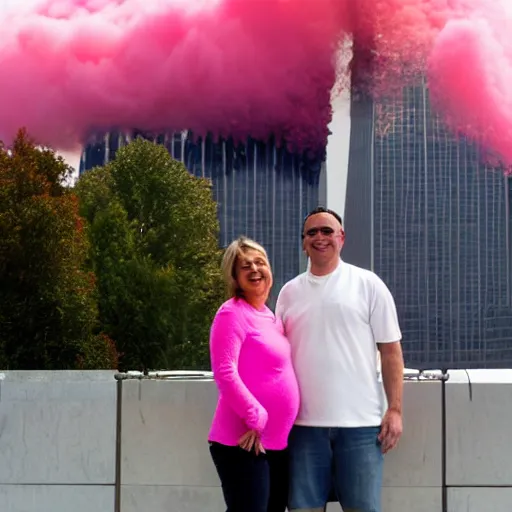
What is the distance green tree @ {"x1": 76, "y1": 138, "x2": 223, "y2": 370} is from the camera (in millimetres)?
18547

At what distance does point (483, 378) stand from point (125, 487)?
41.8 inches

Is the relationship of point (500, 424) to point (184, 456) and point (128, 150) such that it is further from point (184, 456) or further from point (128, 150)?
point (128, 150)

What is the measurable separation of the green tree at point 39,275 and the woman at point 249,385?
14.7 m

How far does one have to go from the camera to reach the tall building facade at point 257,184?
18750mm

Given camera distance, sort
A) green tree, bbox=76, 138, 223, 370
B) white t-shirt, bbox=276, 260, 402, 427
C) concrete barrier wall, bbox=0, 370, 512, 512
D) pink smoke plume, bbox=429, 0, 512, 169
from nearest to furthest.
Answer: white t-shirt, bbox=276, 260, 402, 427 < concrete barrier wall, bbox=0, 370, 512, 512 < pink smoke plume, bbox=429, 0, 512, 169 < green tree, bbox=76, 138, 223, 370

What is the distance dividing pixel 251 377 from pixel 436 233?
1786 centimetres

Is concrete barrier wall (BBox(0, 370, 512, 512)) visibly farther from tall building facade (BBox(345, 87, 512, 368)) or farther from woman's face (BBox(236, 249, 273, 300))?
tall building facade (BBox(345, 87, 512, 368))

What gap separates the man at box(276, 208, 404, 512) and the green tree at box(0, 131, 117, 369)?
14.6m

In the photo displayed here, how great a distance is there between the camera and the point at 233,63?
710 inches

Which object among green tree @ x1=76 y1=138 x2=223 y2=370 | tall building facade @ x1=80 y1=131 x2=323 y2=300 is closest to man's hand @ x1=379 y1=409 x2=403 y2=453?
green tree @ x1=76 y1=138 x2=223 y2=370

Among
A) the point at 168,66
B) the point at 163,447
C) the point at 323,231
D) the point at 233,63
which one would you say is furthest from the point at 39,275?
the point at 323,231

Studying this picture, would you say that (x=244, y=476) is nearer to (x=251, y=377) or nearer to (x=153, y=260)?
(x=251, y=377)

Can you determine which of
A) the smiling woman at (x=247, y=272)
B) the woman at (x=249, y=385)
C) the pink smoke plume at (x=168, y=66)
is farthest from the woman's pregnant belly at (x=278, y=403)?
the pink smoke plume at (x=168, y=66)

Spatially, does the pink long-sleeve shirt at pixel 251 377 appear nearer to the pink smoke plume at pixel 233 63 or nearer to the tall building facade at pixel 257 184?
the pink smoke plume at pixel 233 63
